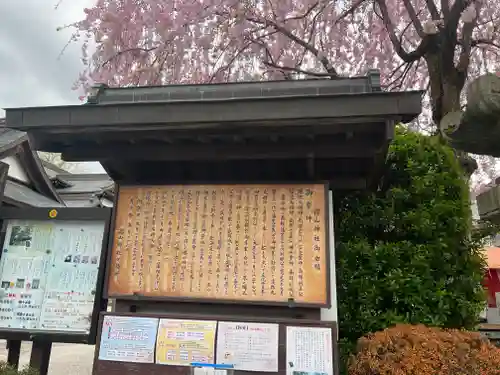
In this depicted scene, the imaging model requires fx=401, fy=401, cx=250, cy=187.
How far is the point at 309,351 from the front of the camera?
3.54 metres

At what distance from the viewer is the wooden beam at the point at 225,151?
154 inches

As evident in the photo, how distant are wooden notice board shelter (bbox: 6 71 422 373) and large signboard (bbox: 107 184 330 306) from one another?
0.03 feet

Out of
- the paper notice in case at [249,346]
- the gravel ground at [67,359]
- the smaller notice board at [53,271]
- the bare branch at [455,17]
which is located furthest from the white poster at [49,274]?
the bare branch at [455,17]

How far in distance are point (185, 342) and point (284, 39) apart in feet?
25.7

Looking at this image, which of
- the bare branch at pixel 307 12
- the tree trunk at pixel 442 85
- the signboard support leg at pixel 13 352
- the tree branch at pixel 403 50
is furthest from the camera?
the bare branch at pixel 307 12

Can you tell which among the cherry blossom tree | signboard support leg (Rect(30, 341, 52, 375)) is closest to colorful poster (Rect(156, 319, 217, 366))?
signboard support leg (Rect(30, 341, 52, 375))

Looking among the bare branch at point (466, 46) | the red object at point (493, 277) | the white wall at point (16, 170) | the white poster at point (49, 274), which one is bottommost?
the white poster at point (49, 274)

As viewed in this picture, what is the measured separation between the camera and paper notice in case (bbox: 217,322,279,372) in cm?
358

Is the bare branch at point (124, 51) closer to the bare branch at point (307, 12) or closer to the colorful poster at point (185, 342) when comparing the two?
the bare branch at point (307, 12)

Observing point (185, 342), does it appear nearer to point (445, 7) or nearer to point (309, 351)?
point (309, 351)

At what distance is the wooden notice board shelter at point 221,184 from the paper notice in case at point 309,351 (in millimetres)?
284

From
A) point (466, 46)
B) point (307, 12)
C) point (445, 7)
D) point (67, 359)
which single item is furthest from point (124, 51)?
point (67, 359)

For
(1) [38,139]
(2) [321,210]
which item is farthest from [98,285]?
(2) [321,210]

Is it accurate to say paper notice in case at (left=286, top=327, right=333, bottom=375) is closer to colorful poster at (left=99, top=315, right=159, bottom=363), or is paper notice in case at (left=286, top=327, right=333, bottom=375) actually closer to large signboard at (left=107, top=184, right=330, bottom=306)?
large signboard at (left=107, top=184, right=330, bottom=306)
